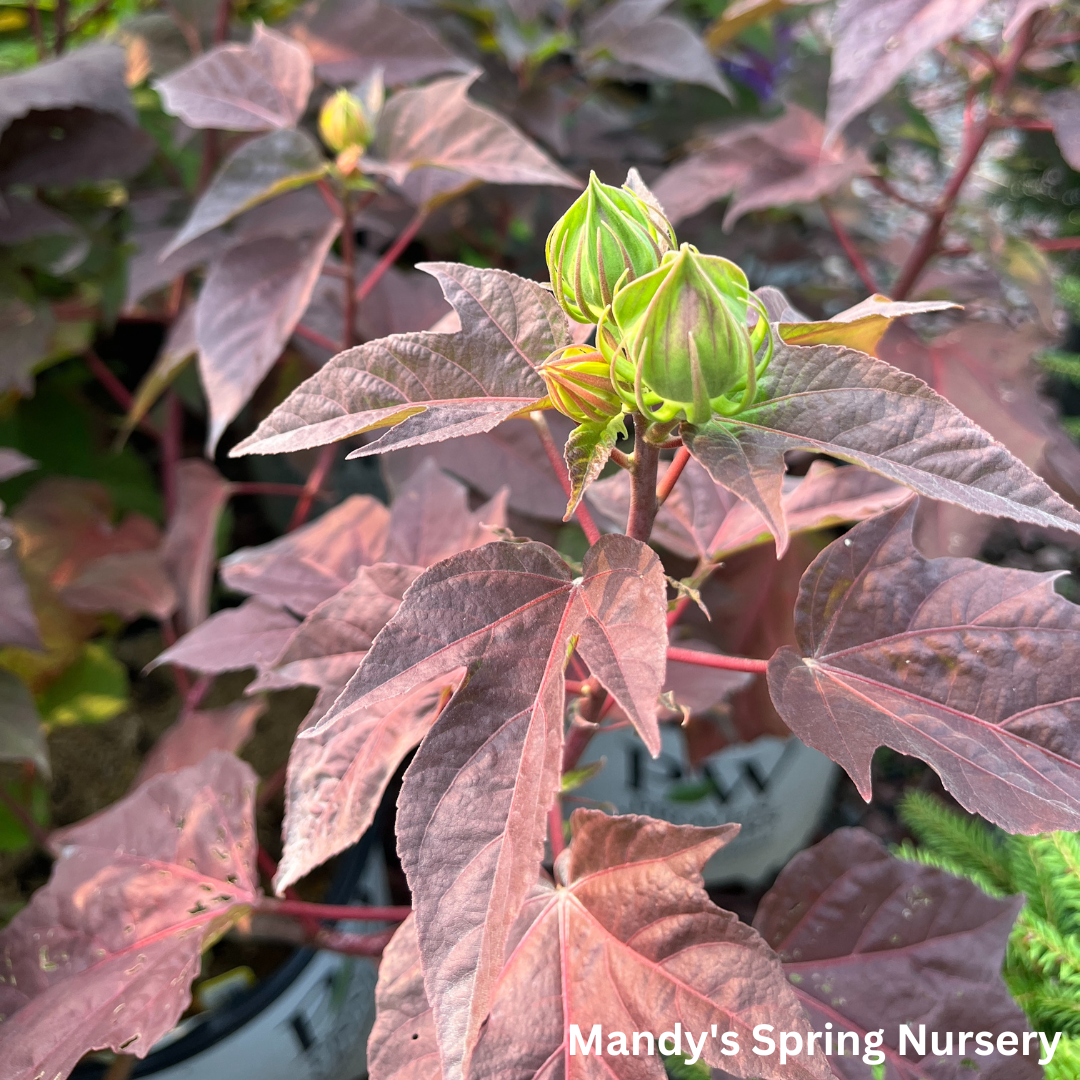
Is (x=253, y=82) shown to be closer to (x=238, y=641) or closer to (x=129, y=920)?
(x=238, y=641)

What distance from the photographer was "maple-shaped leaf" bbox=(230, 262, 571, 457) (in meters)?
0.31

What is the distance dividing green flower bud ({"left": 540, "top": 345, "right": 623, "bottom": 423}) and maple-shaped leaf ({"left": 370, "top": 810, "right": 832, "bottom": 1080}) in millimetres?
170

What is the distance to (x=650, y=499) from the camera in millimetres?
355

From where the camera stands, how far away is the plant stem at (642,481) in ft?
1.09

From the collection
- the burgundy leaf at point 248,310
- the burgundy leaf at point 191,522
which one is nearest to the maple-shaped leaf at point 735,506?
the burgundy leaf at point 248,310

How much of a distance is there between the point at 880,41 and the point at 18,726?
78cm

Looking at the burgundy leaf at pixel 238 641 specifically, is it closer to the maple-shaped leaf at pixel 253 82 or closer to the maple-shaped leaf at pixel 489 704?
the maple-shaped leaf at pixel 489 704

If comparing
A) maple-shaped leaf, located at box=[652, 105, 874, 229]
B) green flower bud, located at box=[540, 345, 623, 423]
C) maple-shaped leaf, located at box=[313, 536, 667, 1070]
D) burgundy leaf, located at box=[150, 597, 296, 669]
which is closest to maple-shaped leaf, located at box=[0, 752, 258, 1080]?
burgundy leaf, located at box=[150, 597, 296, 669]

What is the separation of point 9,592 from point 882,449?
0.52 meters

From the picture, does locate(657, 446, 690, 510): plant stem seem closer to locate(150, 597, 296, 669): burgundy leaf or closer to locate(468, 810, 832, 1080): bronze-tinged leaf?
locate(468, 810, 832, 1080): bronze-tinged leaf

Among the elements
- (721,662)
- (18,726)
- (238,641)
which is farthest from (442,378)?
(18,726)

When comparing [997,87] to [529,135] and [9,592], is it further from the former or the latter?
[9,592]

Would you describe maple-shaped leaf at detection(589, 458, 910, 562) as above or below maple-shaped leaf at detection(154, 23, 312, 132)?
below

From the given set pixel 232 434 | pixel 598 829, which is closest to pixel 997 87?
pixel 598 829
